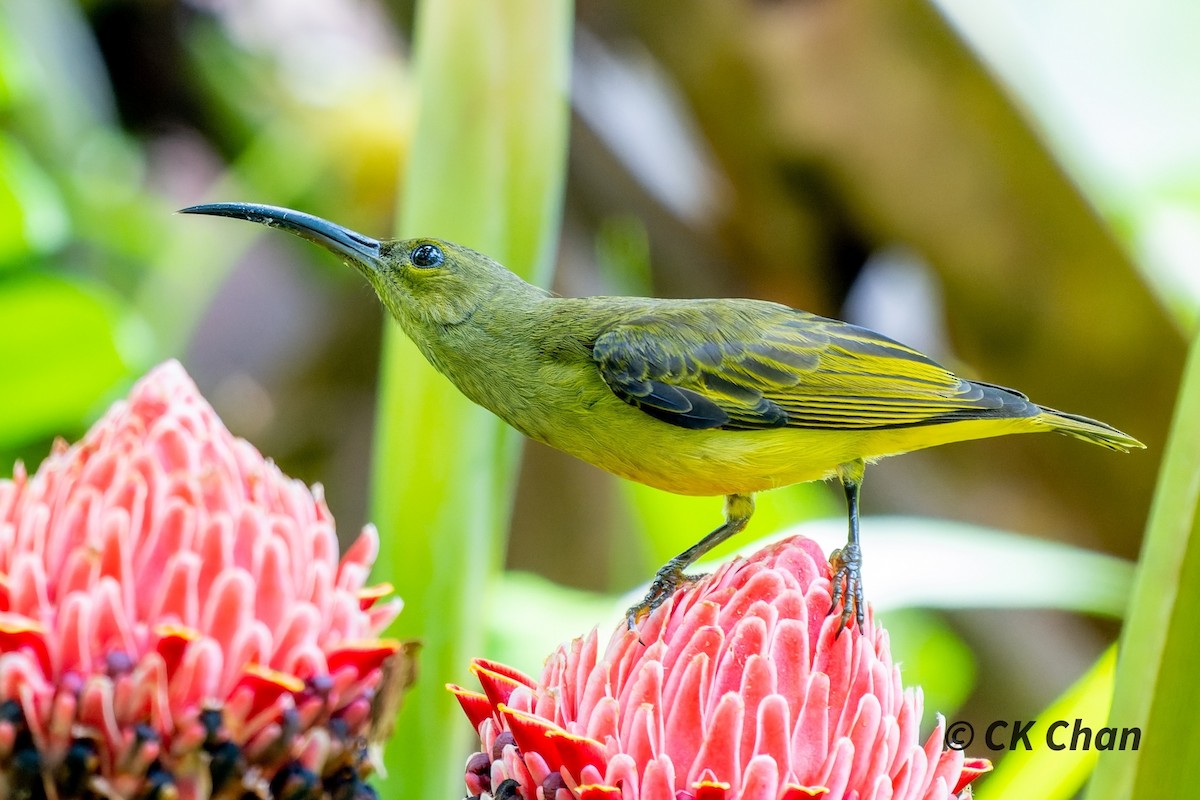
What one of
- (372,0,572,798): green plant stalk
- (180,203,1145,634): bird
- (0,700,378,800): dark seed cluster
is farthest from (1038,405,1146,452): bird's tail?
(0,700,378,800): dark seed cluster

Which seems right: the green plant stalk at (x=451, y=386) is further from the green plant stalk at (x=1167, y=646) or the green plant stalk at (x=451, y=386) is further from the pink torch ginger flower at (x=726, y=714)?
the green plant stalk at (x=1167, y=646)

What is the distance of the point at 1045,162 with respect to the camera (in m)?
1.85

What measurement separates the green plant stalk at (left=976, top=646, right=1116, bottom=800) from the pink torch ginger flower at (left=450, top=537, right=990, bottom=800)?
239 mm

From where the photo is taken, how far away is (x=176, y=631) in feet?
1.91

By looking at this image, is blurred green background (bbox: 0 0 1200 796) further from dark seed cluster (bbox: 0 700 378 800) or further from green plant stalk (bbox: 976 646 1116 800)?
dark seed cluster (bbox: 0 700 378 800)

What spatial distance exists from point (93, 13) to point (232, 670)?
9.35 ft

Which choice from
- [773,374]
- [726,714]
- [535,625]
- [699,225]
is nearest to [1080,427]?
[773,374]

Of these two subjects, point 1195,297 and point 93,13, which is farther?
point 93,13

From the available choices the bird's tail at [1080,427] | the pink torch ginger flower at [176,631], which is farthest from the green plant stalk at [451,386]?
the bird's tail at [1080,427]

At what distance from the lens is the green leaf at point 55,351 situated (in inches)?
66.0

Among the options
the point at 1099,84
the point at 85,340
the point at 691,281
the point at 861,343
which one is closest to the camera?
the point at 861,343

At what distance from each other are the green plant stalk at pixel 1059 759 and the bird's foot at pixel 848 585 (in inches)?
Result: 9.2

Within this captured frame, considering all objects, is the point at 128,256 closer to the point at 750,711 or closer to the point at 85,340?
the point at 85,340

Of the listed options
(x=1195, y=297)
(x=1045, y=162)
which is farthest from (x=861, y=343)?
(x=1195, y=297)
